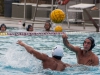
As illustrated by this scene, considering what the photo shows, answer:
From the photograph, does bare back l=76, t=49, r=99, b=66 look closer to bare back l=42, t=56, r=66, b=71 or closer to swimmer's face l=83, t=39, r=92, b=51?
swimmer's face l=83, t=39, r=92, b=51

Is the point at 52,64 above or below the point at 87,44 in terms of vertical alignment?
below

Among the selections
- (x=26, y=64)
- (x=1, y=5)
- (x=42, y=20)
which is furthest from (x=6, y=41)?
(x=1, y=5)

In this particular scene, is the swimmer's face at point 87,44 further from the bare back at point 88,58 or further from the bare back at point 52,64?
the bare back at point 52,64

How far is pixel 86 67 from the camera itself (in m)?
5.80

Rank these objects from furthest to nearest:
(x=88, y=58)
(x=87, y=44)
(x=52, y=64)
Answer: (x=88, y=58)
(x=87, y=44)
(x=52, y=64)

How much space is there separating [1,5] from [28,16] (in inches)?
118

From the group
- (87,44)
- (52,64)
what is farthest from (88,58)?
(52,64)

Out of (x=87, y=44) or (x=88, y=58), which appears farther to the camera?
(x=88, y=58)

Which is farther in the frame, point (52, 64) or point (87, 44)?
point (87, 44)

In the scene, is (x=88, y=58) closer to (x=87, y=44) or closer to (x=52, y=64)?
(x=87, y=44)

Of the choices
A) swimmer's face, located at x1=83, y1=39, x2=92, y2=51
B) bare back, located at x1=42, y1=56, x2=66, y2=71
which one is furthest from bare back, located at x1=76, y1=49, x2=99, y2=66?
bare back, located at x1=42, y1=56, x2=66, y2=71

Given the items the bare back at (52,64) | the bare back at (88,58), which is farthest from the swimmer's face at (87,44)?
the bare back at (52,64)

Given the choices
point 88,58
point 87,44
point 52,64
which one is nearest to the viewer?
point 52,64

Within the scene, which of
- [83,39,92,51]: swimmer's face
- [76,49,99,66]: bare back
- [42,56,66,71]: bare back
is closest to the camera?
[42,56,66,71]: bare back
